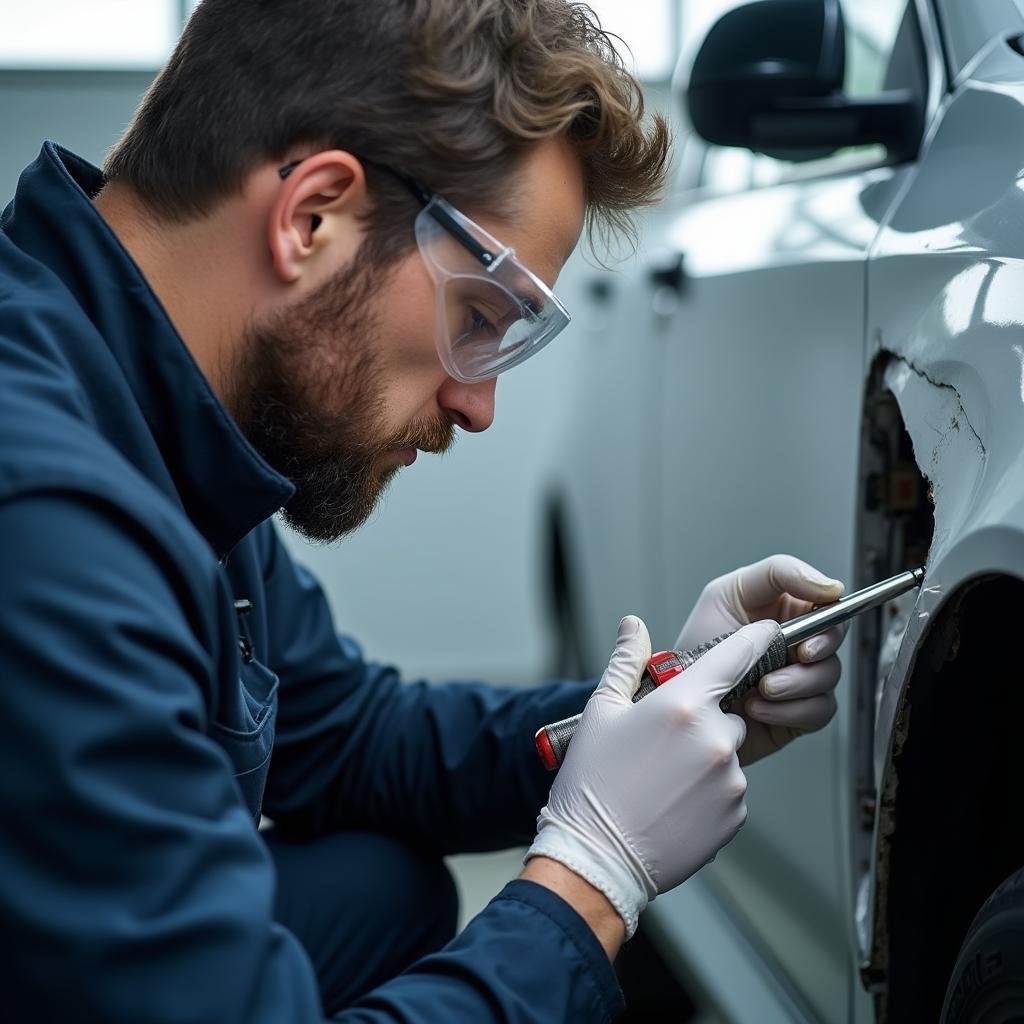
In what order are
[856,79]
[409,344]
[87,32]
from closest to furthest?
[409,344]
[856,79]
[87,32]

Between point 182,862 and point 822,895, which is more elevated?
point 182,862

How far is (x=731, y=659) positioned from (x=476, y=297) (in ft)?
1.16

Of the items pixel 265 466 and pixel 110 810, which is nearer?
pixel 110 810

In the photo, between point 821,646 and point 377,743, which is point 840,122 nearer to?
point 821,646

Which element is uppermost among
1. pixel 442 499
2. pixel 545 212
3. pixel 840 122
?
pixel 840 122

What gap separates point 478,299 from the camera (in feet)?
3.42

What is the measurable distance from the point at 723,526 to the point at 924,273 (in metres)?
0.53

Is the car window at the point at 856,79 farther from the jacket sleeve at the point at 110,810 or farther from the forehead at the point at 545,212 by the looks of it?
the jacket sleeve at the point at 110,810

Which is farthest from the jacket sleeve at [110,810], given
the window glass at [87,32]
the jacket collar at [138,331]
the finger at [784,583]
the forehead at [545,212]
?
the window glass at [87,32]

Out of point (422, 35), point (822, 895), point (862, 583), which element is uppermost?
point (422, 35)

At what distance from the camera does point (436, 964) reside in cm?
90

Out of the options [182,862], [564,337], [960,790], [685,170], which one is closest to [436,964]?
[182,862]

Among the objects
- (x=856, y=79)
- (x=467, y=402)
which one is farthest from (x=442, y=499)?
(x=467, y=402)

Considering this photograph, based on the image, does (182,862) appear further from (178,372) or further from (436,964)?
(178,372)
